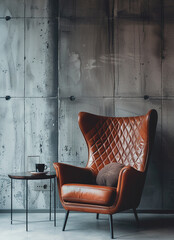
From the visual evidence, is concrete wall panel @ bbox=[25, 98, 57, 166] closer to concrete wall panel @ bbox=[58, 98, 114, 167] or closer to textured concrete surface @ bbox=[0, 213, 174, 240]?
concrete wall panel @ bbox=[58, 98, 114, 167]

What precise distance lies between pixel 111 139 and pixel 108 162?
0.26 metres

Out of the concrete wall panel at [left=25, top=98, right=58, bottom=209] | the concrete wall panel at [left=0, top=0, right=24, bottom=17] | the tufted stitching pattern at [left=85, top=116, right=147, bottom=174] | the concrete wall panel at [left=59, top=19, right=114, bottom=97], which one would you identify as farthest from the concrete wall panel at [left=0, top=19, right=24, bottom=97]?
the tufted stitching pattern at [left=85, top=116, right=147, bottom=174]

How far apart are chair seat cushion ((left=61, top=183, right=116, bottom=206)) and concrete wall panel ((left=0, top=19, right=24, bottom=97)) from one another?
1537 millimetres

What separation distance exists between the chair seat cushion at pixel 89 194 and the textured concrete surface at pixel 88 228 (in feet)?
1.02

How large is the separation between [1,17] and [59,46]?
2.70ft

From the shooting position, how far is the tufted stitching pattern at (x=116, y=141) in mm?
3340

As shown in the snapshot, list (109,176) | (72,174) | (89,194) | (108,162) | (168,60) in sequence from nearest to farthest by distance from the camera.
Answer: (89,194), (109,176), (72,174), (108,162), (168,60)

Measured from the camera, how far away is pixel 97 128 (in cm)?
353

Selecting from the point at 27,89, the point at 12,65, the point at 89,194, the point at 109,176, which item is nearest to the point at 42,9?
the point at 12,65

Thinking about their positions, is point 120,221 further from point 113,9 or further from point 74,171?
point 113,9

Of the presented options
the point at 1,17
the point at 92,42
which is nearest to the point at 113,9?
the point at 92,42

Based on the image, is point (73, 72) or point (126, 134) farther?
point (73, 72)

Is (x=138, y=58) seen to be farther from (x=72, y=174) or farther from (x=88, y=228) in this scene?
(x=88, y=228)

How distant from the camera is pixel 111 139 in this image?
3.52 m
